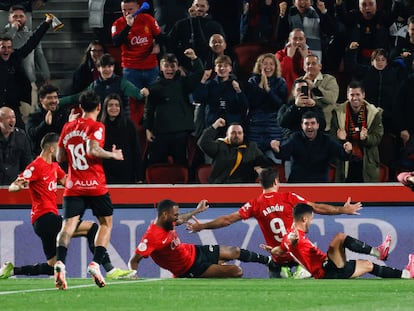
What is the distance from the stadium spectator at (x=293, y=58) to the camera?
18.6 metres

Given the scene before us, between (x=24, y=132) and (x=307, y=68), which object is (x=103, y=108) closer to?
(x=24, y=132)

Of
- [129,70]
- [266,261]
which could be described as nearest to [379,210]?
[266,261]

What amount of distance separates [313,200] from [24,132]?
4.18m

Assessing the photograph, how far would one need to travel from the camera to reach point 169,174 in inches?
724

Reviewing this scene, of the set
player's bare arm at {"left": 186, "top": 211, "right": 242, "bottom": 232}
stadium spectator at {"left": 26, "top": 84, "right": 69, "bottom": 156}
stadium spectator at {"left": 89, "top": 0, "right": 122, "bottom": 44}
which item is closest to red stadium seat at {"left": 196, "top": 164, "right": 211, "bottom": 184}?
stadium spectator at {"left": 26, "top": 84, "right": 69, "bottom": 156}

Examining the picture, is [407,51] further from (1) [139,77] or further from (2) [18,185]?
(2) [18,185]

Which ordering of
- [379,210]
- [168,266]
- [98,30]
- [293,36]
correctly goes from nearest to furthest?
1. [168,266]
2. [379,210]
3. [293,36]
4. [98,30]

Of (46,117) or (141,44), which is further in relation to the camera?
(141,44)

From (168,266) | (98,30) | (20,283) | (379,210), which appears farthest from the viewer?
(98,30)

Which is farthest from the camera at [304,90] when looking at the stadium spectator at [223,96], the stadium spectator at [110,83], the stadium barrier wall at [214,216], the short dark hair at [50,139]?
the short dark hair at [50,139]

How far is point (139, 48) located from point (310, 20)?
255 cm

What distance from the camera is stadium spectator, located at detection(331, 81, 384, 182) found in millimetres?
17672

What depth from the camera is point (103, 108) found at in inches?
712

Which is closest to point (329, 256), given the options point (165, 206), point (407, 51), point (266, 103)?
point (165, 206)
